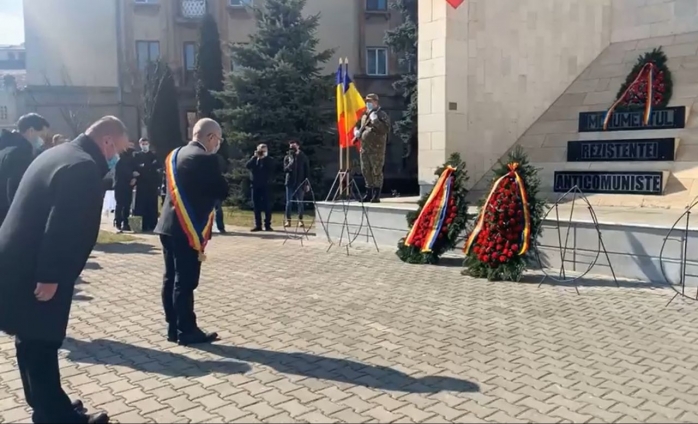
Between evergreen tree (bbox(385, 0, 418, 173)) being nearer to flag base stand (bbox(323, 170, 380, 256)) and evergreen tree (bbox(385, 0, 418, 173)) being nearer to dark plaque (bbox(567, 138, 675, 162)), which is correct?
flag base stand (bbox(323, 170, 380, 256))

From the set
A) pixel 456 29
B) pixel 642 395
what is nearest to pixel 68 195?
pixel 642 395

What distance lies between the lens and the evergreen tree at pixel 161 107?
28.0 metres

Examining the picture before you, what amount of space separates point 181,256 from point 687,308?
4921 mm

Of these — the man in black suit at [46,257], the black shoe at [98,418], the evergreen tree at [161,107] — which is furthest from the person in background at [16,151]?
the evergreen tree at [161,107]

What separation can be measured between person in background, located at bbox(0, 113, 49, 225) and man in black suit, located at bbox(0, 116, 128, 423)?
9.89 feet

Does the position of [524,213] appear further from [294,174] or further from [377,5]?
[377,5]

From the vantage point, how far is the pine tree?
1077 inches

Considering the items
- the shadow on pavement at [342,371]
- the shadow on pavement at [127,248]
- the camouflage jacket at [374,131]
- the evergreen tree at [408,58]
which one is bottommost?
the shadow on pavement at [127,248]

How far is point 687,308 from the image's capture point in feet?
20.8

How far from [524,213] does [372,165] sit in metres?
4.44

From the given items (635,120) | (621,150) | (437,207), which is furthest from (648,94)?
(437,207)

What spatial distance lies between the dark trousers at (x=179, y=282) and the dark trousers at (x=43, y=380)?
1646mm

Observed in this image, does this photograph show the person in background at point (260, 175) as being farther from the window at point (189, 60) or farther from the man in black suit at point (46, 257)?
the window at point (189, 60)

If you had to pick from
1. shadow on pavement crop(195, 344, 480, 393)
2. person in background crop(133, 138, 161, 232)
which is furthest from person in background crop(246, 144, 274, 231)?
shadow on pavement crop(195, 344, 480, 393)
